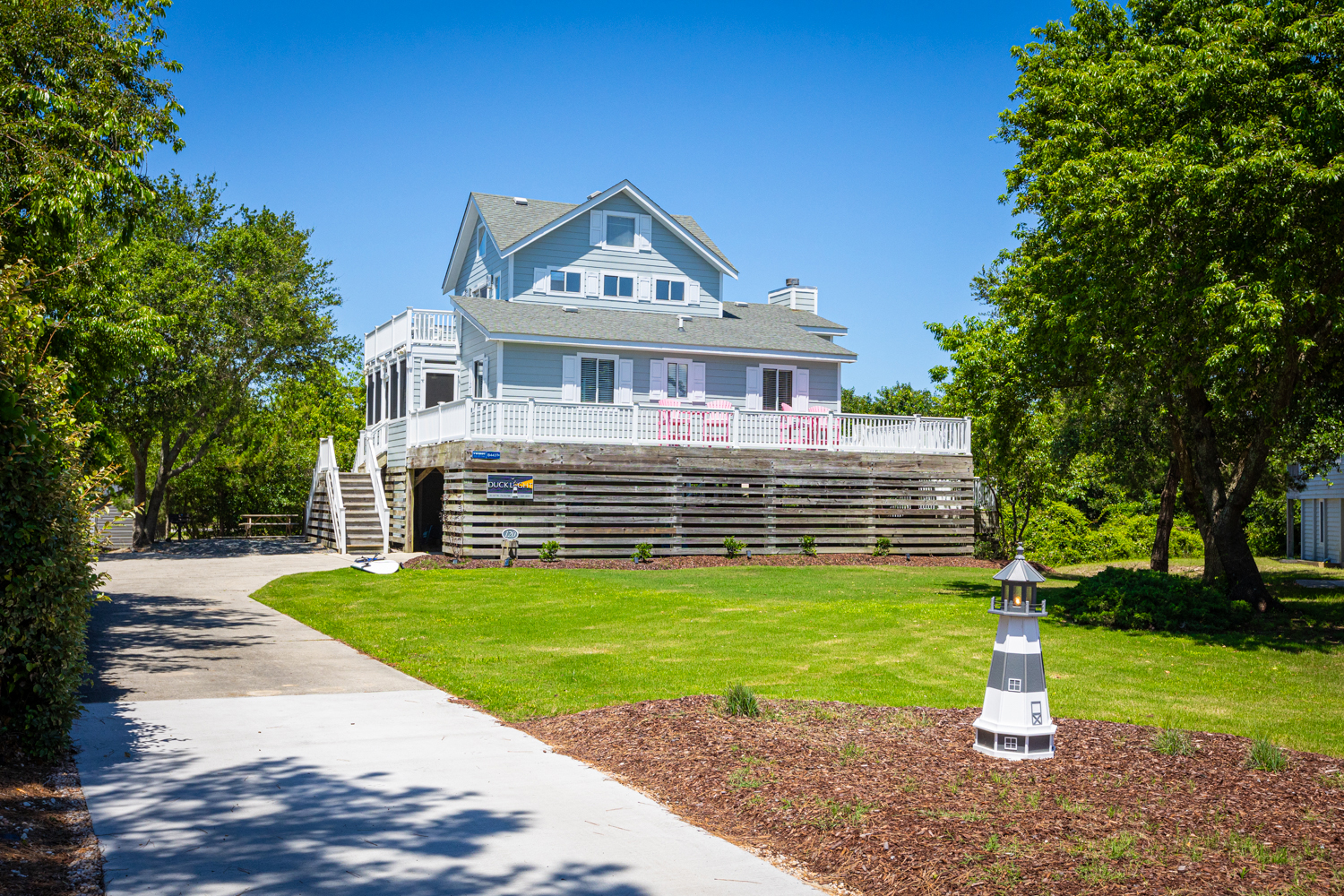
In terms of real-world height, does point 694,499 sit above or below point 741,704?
above

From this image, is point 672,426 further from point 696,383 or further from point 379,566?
point 379,566

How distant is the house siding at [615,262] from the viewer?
3188 cm

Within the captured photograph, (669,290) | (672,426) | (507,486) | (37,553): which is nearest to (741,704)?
(37,553)

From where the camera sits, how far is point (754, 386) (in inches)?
1216

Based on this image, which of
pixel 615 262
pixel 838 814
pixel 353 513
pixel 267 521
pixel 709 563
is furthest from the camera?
pixel 267 521

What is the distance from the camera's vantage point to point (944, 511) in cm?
2839

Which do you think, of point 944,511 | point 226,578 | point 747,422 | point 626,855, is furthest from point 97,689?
point 944,511

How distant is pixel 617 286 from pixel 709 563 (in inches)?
442

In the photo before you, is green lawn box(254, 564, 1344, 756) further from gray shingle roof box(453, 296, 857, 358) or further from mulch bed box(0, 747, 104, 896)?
gray shingle roof box(453, 296, 857, 358)

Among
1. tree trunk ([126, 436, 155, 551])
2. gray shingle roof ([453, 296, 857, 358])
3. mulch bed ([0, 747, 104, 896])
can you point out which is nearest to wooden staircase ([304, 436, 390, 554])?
tree trunk ([126, 436, 155, 551])

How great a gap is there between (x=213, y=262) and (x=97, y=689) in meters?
25.6

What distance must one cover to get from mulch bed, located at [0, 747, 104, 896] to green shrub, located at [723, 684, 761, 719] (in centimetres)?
442

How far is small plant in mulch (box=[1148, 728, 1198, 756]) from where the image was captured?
7152 mm

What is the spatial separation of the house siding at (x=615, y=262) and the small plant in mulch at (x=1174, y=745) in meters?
26.4
